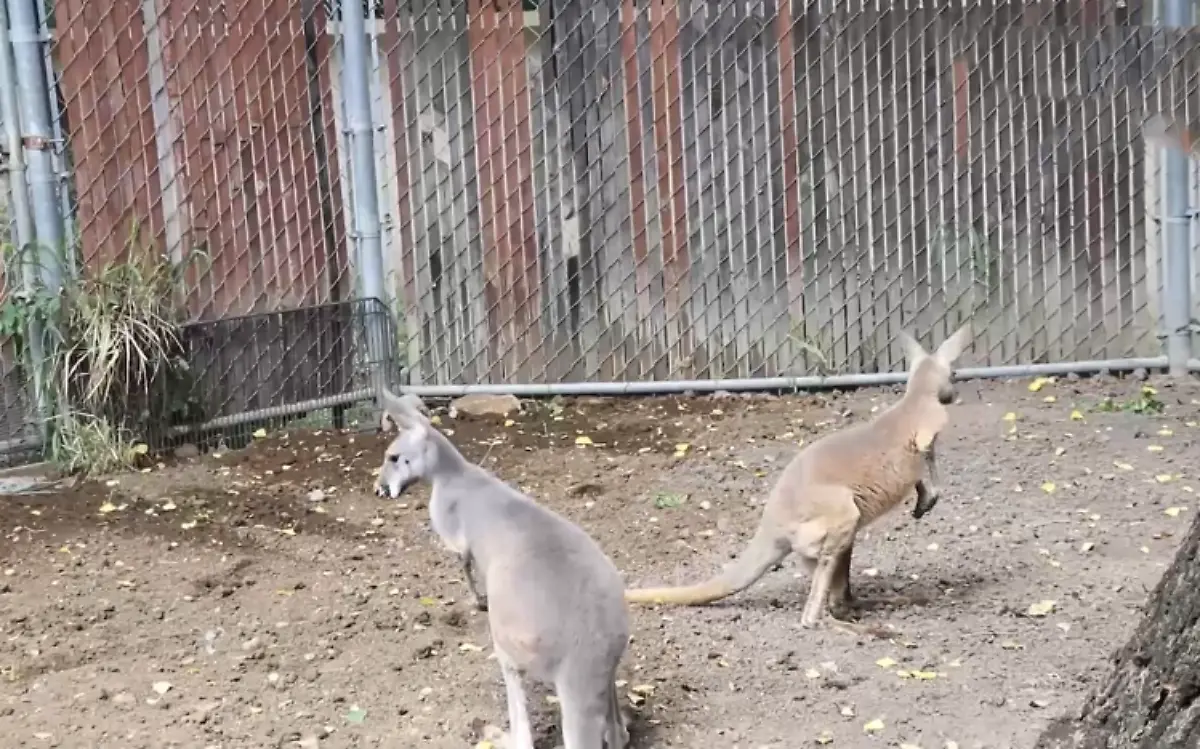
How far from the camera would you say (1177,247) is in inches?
289

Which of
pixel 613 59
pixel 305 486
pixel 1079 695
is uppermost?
pixel 613 59

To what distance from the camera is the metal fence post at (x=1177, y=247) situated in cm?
725

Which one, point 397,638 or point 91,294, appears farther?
point 91,294

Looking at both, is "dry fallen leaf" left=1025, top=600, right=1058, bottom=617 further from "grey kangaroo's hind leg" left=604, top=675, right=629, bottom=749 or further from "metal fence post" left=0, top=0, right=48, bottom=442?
"metal fence post" left=0, top=0, right=48, bottom=442

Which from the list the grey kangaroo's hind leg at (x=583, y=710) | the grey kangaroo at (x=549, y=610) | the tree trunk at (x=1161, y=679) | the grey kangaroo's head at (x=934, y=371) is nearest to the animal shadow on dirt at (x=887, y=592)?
the grey kangaroo's head at (x=934, y=371)

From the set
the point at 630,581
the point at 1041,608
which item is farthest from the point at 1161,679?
the point at 630,581

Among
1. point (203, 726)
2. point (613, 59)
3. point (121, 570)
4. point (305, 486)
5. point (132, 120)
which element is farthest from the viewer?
point (613, 59)

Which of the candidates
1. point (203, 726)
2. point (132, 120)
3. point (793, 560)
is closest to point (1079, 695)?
point (793, 560)

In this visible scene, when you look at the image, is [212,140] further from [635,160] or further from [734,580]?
[734,580]

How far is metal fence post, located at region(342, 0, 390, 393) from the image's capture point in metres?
6.87

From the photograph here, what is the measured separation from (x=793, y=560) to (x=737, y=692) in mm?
1309

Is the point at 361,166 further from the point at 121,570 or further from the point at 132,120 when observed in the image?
the point at 121,570

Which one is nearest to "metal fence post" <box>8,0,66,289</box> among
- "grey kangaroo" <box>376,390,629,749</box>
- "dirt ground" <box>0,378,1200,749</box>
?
"dirt ground" <box>0,378,1200,749</box>

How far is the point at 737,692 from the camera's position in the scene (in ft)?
12.7
